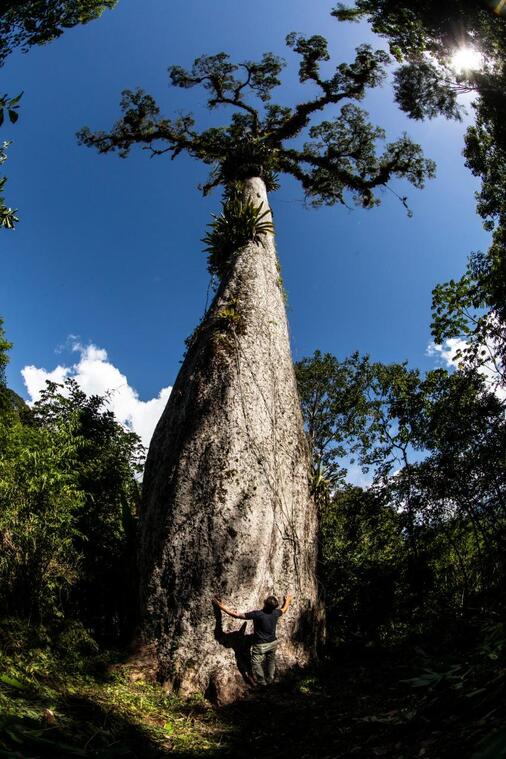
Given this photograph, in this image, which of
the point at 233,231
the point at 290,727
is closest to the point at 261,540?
the point at 290,727

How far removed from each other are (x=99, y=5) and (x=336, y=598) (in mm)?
11345

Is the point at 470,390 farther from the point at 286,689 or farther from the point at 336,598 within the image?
the point at 286,689

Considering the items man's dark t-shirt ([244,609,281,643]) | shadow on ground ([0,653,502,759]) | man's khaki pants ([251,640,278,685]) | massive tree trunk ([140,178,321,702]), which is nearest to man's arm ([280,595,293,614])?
massive tree trunk ([140,178,321,702])

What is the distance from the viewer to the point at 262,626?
17.7 ft

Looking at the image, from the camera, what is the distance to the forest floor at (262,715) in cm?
171

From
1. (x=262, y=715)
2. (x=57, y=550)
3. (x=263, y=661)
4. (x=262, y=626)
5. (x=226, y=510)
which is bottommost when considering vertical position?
(x=262, y=715)

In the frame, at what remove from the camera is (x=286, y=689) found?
5.30m

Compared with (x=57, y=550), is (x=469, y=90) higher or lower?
higher

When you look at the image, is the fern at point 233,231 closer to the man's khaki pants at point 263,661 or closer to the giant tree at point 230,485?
the giant tree at point 230,485

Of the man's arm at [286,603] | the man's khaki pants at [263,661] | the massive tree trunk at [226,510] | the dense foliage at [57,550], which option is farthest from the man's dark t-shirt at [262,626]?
the dense foliage at [57,550]

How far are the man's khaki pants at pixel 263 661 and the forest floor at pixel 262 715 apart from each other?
14cm

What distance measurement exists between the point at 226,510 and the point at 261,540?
64 centimetres

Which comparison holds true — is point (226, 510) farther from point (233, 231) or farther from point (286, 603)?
point (233, 231)

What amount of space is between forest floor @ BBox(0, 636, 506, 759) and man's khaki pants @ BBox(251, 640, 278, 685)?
0.14 metres
